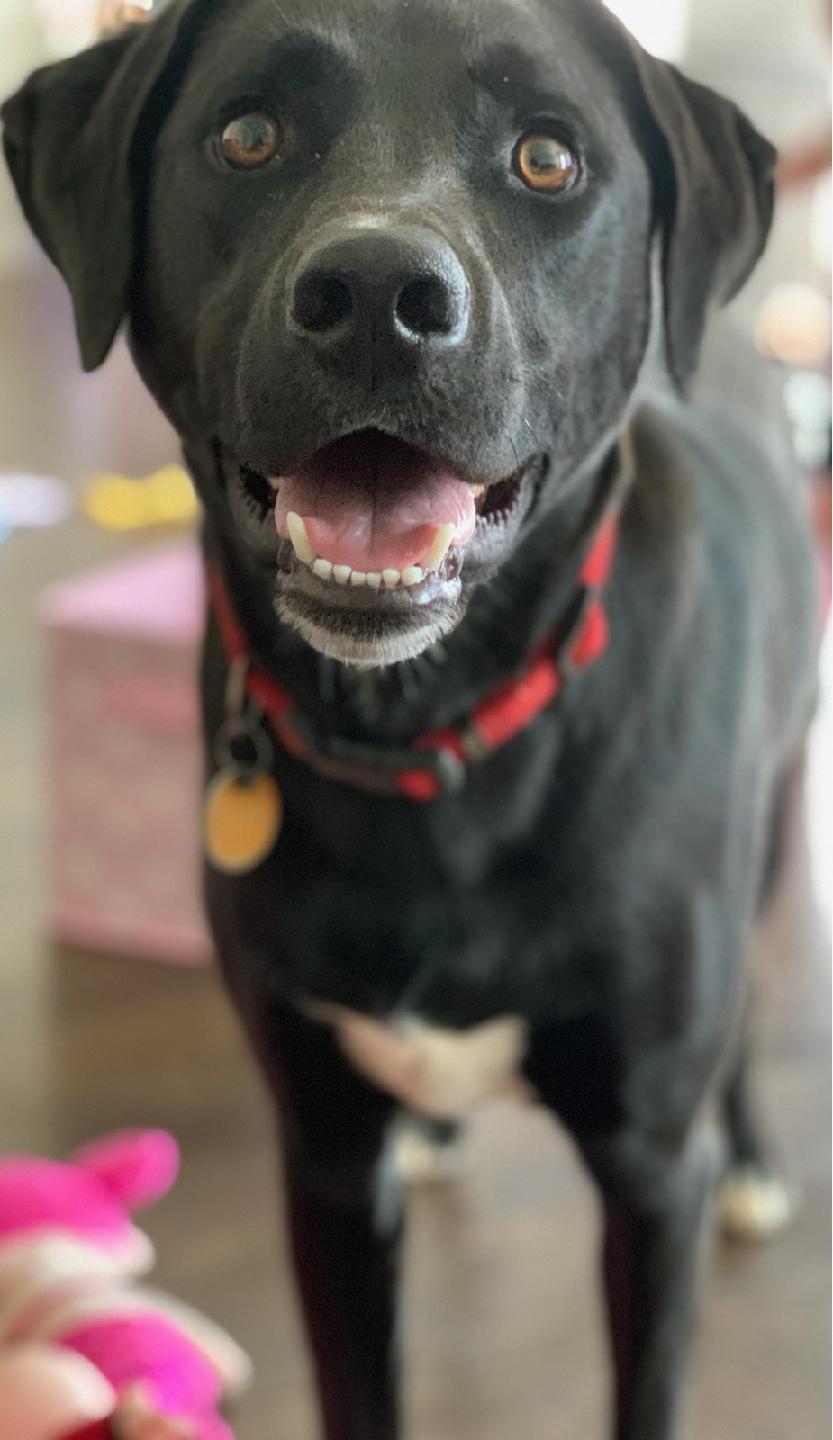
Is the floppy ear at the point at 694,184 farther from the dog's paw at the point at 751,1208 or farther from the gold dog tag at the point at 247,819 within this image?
the dog's paw at the point at 751,1208

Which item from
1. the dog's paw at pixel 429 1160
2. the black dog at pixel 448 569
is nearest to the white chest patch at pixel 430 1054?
the black dog at pixel 448 569

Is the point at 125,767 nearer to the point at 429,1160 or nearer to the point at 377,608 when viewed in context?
the point at 429,1160

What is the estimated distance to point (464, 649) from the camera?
41.9 inches

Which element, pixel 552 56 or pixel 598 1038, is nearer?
pixel 552 56

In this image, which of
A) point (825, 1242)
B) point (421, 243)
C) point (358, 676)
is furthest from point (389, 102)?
point (825, 1242)

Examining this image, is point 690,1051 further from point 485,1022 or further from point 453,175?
point 453,175

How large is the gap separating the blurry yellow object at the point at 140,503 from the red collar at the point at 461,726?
2540 millimetres

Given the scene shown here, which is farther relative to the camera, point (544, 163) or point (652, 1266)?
point (652, 1266)

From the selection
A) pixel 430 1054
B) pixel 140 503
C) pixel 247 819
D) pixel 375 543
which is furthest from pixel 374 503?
pixel 140 503

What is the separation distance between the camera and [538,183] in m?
0.93

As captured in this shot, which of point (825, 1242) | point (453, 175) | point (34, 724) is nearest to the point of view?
point (453, 175)

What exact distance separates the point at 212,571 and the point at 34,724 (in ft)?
5.51

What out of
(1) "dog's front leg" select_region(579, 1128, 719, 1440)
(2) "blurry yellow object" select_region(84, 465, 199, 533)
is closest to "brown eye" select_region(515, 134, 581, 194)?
(1) "dog's front leg" select_region(579, 1128, 719, 1440)

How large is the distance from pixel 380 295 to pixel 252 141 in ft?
0.72
